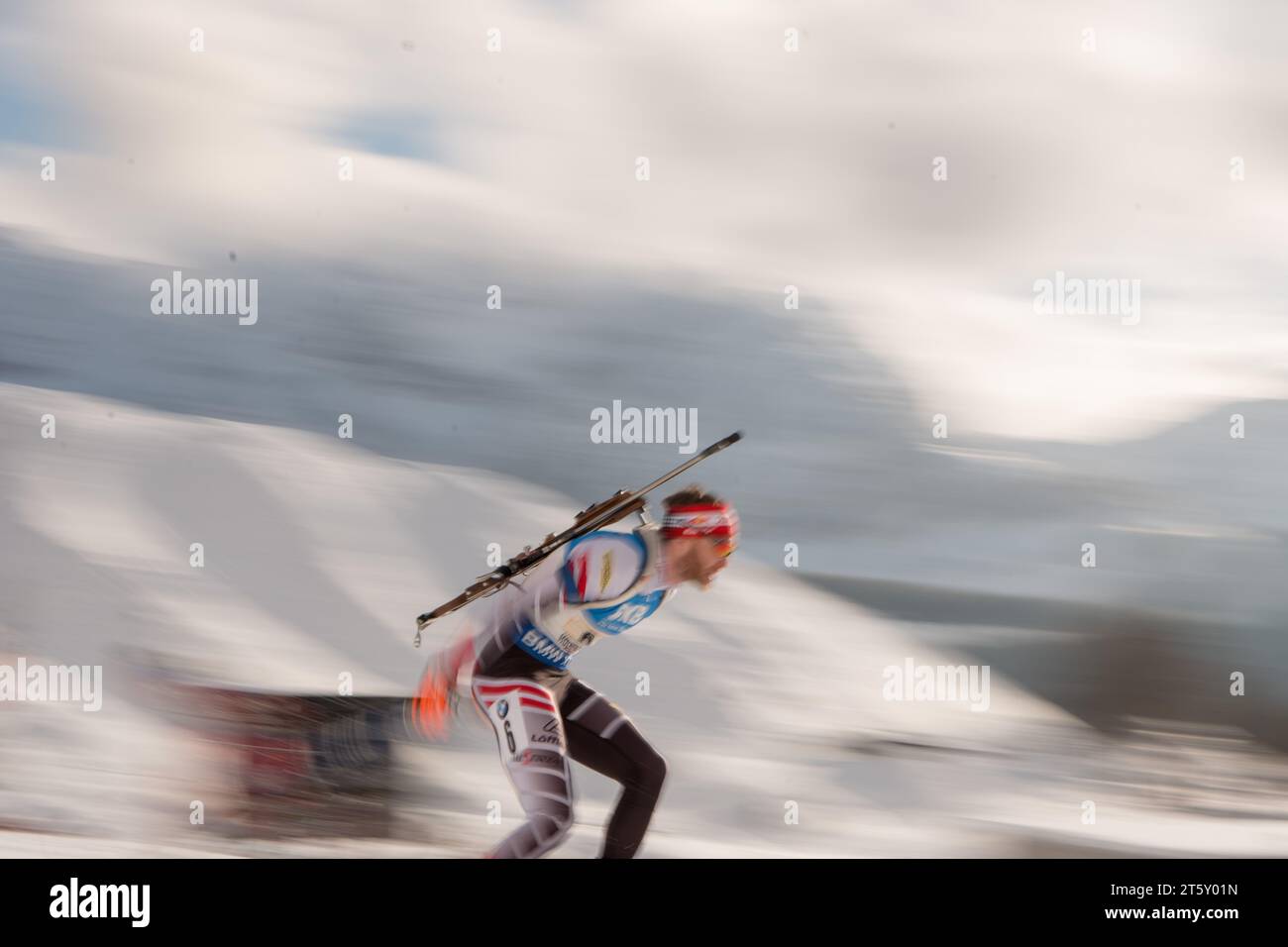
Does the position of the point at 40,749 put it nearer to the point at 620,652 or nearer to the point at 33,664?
the point at 33,664

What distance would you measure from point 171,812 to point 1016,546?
4052 millimetres

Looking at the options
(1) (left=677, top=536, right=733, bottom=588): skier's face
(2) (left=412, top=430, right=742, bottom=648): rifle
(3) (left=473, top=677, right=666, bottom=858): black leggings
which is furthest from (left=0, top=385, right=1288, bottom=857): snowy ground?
(1) (left=677, top=536, right=733, bottom=588): skier's face

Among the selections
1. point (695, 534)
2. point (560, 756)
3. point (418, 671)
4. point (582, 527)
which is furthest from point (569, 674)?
point (418, 671)

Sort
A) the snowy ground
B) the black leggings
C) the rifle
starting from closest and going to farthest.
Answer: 1. the black leggings
2. the rifle
3. the snowy ground

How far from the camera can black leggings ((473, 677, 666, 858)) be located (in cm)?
345

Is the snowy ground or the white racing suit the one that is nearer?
the white racing suit

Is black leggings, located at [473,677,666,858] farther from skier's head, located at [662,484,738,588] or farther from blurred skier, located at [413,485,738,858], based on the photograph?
skier's head, located at [662,484,738,588]

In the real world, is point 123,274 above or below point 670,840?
above

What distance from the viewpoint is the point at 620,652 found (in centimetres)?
528

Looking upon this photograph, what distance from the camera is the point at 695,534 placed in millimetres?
3525

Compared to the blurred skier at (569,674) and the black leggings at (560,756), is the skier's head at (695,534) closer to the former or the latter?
the blurred skier at (569,674)

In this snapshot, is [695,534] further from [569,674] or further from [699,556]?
[569,674]

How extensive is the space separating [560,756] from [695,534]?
0.80m

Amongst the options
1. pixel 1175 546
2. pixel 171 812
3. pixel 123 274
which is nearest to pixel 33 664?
pixel 171 812
